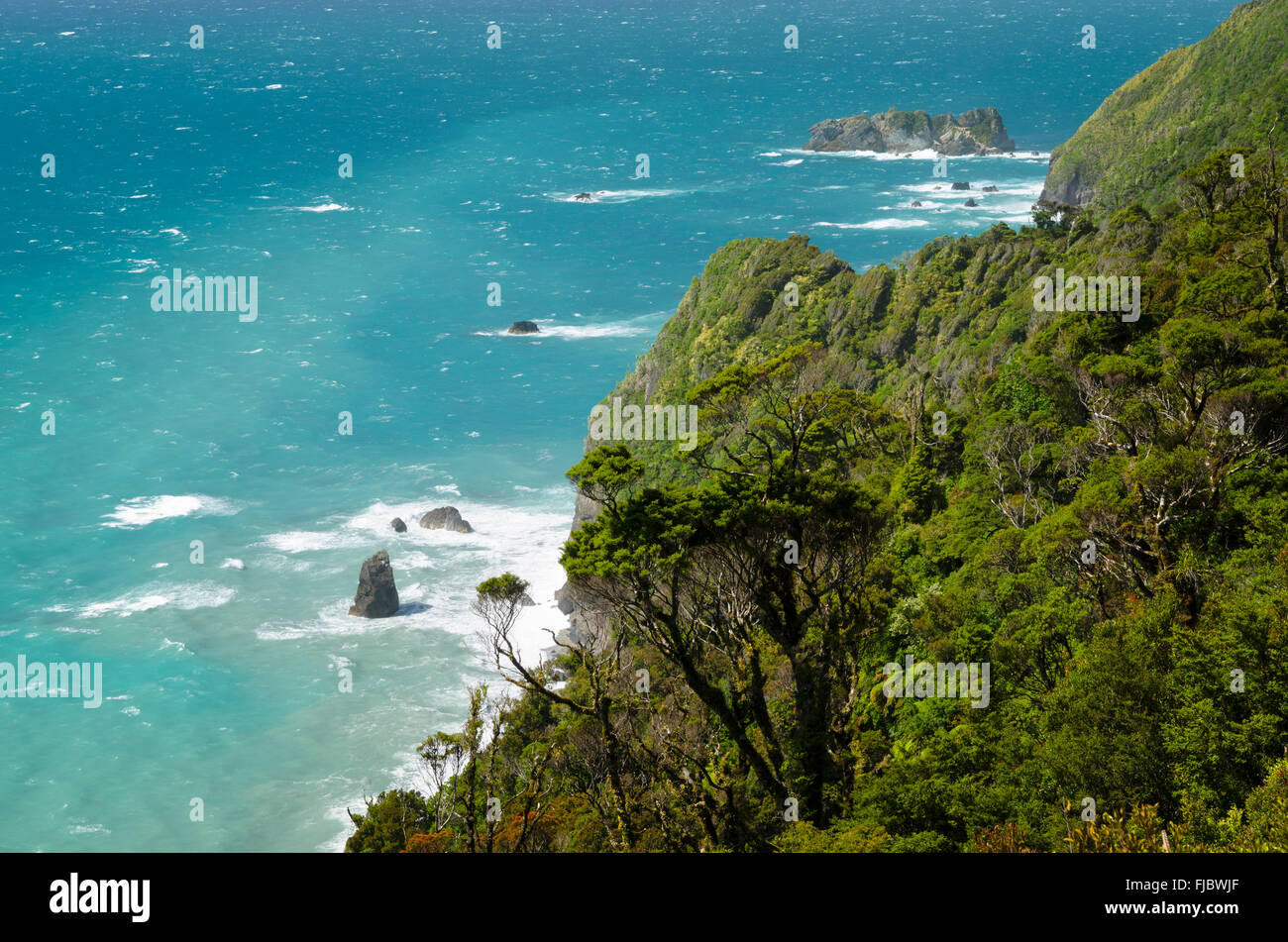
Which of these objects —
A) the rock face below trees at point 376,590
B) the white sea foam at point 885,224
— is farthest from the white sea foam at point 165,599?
the white sea foam at point 885,224

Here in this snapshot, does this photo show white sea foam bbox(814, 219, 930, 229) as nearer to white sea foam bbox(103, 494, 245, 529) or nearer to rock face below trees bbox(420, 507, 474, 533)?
rock face below trees bbox(420, 507, 474, 533)

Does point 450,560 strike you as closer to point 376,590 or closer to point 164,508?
point 376,590

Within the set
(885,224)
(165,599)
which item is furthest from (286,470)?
(885,224)

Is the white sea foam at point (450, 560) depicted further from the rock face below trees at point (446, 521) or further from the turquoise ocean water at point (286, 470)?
the rock face below trees at point (446, 521)

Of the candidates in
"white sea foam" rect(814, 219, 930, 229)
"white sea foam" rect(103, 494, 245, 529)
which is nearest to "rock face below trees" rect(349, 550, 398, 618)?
"white sea foam" rect(103, 494, 245, 529)
